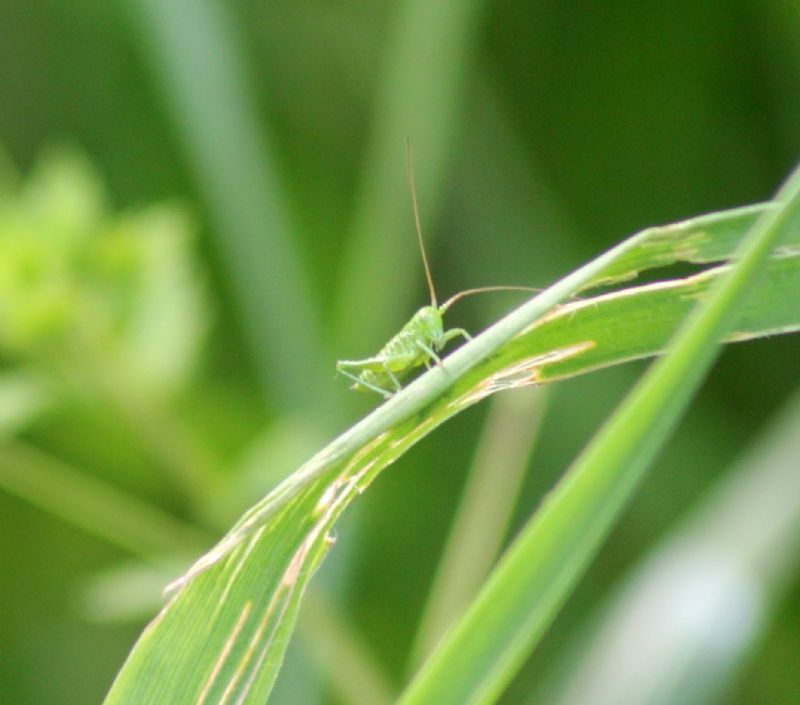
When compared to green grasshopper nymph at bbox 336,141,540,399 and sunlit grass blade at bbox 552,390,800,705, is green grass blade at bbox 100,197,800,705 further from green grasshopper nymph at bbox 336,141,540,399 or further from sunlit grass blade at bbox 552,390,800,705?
sunlit grass blade at bbox 552,390,800,705

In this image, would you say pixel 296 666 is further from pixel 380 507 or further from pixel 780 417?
pixel 780 417

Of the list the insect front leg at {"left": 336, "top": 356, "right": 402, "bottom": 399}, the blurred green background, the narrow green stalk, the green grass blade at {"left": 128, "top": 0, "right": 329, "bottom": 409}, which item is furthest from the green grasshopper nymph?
the green grass blade at {"left": 128, "top": 0, "right": 329, "bottom": 409}

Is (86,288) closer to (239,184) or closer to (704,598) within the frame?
(239,184)

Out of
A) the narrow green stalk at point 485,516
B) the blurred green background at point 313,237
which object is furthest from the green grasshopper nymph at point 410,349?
the blurred green background at point 313,237

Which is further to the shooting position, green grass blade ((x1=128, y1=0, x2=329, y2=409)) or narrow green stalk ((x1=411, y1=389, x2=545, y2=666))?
green grass blade ((x1=128, y1=0, x2=329, y2=409))

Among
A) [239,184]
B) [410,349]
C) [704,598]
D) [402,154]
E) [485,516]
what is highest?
[239,184]

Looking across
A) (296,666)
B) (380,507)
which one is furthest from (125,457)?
(296,666)

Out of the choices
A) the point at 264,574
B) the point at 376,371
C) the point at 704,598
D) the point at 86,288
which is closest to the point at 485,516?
the point at 704,598

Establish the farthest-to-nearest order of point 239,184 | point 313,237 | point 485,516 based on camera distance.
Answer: point 313,237 → point 239,184 → point 485,516
